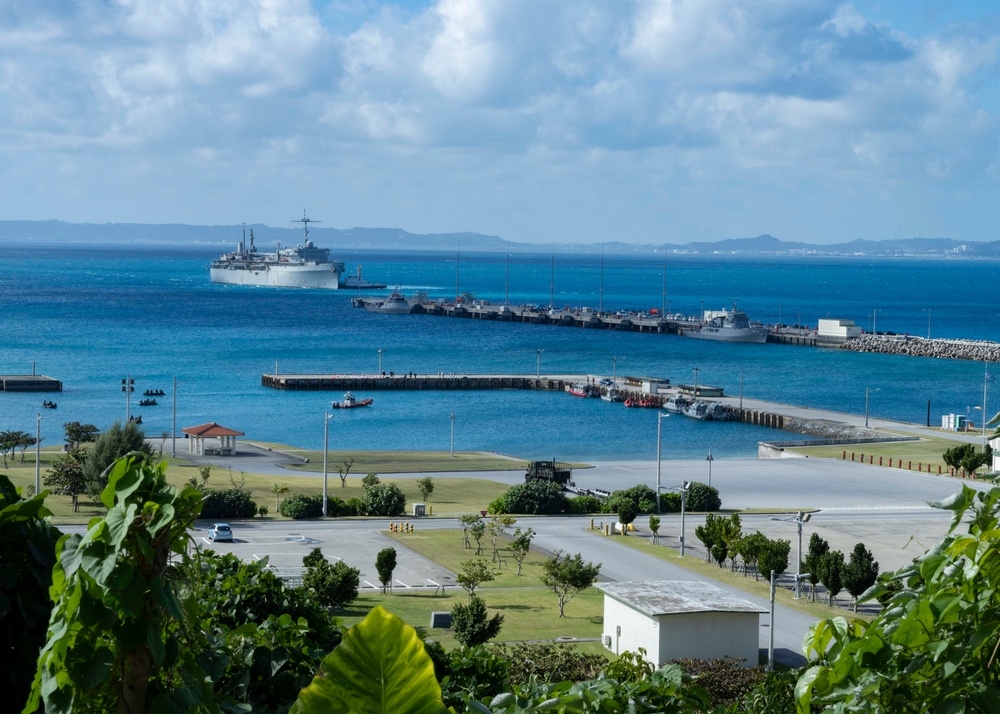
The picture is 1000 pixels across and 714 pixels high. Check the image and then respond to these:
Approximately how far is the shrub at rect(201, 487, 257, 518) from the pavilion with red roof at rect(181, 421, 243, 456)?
16771mm

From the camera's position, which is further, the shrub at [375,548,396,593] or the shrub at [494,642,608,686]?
→ the shrub at [375,548,396,593]

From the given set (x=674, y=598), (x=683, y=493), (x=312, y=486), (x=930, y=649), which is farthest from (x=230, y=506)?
(x=930, y=649)

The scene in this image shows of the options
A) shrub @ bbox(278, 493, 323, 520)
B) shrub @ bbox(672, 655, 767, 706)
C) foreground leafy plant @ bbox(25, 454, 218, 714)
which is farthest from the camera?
shrub @ bbox(278, 493, 323, 520)

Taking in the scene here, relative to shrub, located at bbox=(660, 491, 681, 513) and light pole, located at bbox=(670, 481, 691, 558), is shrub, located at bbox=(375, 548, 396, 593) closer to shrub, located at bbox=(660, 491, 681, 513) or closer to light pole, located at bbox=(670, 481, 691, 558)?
light pole, located at bbox=(670, 481, 691, 558)

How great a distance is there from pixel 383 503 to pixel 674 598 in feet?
56.6

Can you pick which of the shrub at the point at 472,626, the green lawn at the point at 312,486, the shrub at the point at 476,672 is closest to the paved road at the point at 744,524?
the green lawn at the point at 312,486

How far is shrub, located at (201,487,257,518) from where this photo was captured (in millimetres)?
36688

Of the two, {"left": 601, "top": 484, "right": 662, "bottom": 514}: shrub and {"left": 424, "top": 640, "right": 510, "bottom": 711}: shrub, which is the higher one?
{"left": 424, "top": 640, "right": 510, "bottom": 711}: shrub

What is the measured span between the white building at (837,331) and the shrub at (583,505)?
9258cm

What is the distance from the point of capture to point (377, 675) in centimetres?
200

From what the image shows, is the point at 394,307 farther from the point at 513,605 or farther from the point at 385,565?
the point at 513,605

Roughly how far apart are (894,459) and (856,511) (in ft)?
50.9

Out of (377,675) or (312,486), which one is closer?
(377,675)

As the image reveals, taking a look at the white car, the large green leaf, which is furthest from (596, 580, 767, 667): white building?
the large green leaf
